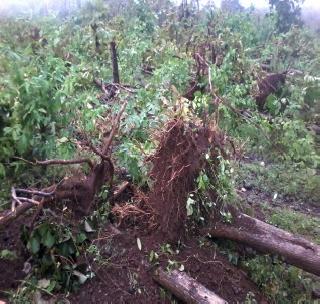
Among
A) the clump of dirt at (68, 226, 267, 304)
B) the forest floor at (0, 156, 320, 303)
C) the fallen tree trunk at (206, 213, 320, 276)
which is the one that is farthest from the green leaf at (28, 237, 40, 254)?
the fallen tree trunk at (206, 213, 320, 276)

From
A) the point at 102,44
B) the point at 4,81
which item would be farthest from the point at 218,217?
the point at 102,44

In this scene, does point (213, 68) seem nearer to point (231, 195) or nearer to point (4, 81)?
point (231, 195)

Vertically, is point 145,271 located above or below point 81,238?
below

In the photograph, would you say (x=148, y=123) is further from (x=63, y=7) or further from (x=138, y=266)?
(x=63, y=7)

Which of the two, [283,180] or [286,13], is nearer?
[283,180]

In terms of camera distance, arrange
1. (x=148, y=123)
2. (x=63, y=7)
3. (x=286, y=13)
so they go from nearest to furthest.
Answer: (x=148, y=123), (x=286, y=13), (x=63, y=7)

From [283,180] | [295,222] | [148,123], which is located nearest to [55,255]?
[148,123]

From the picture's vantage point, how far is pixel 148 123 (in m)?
3.99

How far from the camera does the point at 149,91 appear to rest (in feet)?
15.8

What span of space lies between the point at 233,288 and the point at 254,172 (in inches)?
82.7

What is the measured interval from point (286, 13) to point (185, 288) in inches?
337

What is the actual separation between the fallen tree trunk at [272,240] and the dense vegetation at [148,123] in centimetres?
15

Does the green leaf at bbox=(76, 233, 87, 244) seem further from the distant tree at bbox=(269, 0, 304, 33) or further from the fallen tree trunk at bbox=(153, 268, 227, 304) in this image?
the distant tree at bbox=(269, 0, 304, 33)

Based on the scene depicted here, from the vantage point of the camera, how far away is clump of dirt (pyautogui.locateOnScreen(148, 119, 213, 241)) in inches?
126
